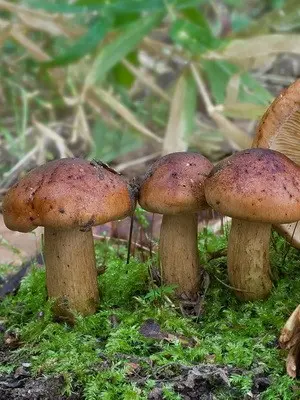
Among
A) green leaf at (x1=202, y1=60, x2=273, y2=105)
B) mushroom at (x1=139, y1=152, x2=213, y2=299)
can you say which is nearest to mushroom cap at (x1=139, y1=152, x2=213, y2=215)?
mushroom at (x1=139, y1=152, x2=213, y2=299)

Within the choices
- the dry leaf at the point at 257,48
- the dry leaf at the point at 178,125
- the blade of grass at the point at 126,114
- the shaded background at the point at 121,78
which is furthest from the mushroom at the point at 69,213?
the blade of grass at the point at 126,114

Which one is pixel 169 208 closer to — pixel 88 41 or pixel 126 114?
pixel 88 41

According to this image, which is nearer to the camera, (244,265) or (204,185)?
(204,185)

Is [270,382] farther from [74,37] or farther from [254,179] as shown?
[74,37]

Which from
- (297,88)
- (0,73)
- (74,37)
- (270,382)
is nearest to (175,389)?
(270,382)

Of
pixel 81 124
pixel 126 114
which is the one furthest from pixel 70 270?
pixel 81 124

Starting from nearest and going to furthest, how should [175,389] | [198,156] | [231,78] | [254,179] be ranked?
1. [175,389]
2. [254,179]
3. [198,156]
4. [231,78]
